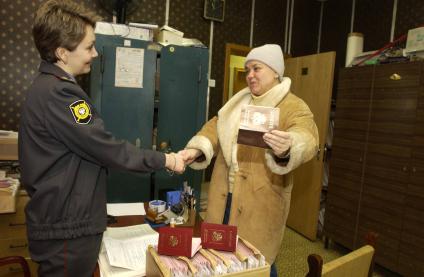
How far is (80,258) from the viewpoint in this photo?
3.40 ft

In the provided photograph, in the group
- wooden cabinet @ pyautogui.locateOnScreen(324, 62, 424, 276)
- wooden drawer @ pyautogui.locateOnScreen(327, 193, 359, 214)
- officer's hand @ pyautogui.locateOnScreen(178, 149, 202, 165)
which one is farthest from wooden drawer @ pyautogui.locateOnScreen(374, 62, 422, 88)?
officer's hand @ pyautogui.locateOnScreen(178, 149, 202, 165)

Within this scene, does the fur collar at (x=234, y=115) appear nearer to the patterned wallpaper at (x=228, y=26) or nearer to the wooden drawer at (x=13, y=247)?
the wooden drawer at (x=13, y=247)

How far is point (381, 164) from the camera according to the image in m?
2.83

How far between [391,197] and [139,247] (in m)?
2.38

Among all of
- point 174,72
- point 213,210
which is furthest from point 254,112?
point 174,72

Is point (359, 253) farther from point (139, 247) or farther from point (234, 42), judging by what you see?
point (234, 42)

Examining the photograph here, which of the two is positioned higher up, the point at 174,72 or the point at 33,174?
the point at 174,72

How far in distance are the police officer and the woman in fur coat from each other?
0.65 meters

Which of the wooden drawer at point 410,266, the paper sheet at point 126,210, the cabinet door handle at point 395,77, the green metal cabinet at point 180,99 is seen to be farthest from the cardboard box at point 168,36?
the wooden drawer at point 410,266

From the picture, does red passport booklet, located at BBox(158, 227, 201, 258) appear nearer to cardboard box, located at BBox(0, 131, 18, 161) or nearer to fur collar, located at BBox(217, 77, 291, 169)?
fur collar, located at BBox(217, 77, 291, 169)

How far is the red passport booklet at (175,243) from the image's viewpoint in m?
0.89

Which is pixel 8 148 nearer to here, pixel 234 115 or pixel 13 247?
pixel 13 247

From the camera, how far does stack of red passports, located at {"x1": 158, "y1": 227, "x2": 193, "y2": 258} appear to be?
2.91 ft

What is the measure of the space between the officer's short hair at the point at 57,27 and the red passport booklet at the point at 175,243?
70 centimetres
